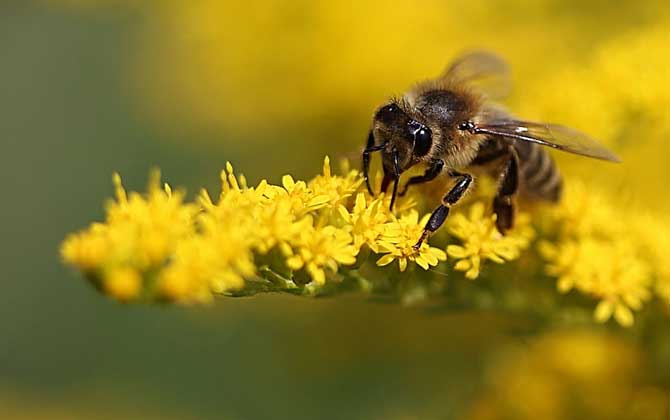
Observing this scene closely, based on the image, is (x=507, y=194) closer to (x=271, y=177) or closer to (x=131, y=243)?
(x=131, y=243)

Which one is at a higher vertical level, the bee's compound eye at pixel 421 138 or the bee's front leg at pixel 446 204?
the bee's compound eye at pixel 421 138

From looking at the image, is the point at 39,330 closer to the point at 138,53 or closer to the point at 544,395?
the point at 138,53

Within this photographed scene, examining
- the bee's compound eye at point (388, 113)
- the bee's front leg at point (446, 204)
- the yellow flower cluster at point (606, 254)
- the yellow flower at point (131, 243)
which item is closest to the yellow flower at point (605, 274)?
the yellow flower cluster at point (606, 254)

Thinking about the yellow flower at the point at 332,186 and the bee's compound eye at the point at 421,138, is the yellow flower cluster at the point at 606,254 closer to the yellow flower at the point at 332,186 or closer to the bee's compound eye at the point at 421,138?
the bee's compound eye at the point at 421,138

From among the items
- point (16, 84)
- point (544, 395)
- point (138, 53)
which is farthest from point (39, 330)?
point (544, 395)

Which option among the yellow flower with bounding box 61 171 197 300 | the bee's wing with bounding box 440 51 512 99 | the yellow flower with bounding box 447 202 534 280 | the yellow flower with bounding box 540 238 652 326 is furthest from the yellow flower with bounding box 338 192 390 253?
the bee's wing with bounding box 440 51 512 99
